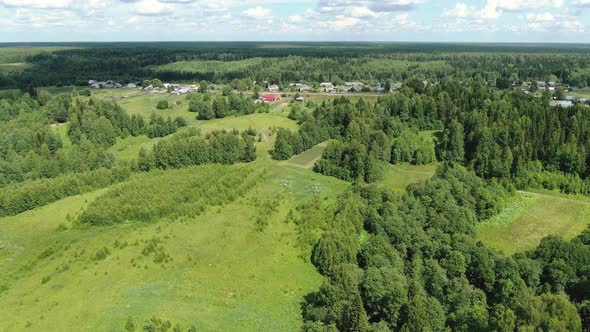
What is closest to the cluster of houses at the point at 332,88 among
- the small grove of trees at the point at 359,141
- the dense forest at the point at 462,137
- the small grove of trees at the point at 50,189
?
the dense forest at the point at 462,137

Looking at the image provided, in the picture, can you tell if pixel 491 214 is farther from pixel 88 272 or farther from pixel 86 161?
pixel 86 161

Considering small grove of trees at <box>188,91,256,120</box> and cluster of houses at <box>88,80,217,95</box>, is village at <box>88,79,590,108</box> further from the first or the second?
small grove of trees at <box>188,91,256,120</box>

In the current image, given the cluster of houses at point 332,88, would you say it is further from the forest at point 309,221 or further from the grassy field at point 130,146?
the grassy field at point 130,146

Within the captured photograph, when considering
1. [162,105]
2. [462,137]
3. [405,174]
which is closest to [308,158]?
[405,174]

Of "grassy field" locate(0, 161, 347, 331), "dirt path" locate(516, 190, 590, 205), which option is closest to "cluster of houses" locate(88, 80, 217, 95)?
"grassy field" locate(0, 161, 347, 331)

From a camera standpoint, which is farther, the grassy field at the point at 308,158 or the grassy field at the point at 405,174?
the grassy field at the point at 308,158
